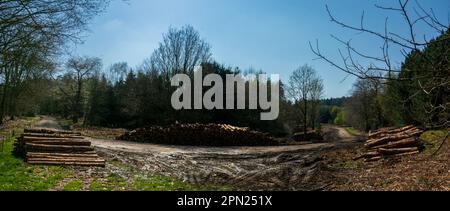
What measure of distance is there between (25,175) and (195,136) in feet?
47.8

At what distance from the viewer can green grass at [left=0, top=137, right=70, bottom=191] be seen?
10.8 m

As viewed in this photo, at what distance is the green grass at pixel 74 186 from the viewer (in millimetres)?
10856

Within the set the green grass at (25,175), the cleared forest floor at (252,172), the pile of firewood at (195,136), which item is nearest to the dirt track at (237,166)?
the cleared forest floor at (252,172)

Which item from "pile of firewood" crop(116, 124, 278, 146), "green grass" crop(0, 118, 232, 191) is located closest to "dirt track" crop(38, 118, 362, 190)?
"green grass" crop(0, 118, 232, 191)

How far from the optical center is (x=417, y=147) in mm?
15938

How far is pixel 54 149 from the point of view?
16641 millimetres

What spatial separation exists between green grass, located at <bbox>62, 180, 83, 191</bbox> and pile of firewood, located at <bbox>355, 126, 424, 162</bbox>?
32.8 ft

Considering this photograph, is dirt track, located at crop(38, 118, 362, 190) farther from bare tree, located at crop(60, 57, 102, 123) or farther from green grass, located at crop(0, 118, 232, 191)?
bare tree, located at crop(60, 57, 102, 123)

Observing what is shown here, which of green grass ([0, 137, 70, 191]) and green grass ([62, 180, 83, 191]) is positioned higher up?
green grass ([0, 137, 70, 191])

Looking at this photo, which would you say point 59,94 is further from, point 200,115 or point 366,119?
point 366,119

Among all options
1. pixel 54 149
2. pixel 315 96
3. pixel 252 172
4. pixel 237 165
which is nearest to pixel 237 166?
pixel 237 165
